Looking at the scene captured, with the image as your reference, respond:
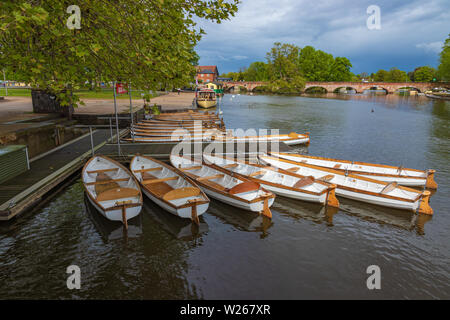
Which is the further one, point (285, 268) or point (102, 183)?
point (102, 183)

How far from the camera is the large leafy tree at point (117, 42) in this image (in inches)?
328

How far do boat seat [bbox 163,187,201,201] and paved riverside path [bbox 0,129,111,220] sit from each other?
6.06 meters

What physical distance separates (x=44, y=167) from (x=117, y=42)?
9370 millimetres

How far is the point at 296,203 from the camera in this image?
46.2ft

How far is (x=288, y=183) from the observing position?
1489 cm

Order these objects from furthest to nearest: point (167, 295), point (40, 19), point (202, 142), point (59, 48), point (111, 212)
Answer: point (202, 142) < point (111, 212) < point (59, 48) < point (167, 295) < point (40, 19)

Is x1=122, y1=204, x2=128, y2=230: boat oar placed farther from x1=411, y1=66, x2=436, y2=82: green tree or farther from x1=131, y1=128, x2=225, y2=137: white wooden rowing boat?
x1=411, y1=66, x2=436, y2=82: green tree

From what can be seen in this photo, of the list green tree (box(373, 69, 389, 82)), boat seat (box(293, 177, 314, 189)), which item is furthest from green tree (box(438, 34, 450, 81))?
boat seat (box(293, 177, 314, 189))

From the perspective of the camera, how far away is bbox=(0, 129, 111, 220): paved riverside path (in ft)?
37.6

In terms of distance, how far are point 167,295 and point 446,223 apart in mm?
13145

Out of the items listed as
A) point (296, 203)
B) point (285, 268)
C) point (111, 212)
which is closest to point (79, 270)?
point (111, 212)

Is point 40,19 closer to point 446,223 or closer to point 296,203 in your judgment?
point 296,203

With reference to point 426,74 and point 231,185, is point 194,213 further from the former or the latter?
point 426,74
